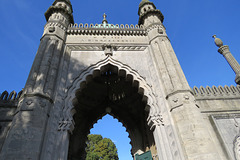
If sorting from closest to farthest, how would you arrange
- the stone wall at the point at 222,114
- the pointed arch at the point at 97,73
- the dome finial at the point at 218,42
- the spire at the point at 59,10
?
the stone wall at the point at 222,114, the pointed arch at the point at 97,73, the spire at the point at 59,10, the dome finial at the point at 218,42

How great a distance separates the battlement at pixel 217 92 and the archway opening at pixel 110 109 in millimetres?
3994

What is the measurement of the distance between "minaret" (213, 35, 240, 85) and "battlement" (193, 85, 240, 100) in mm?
1587

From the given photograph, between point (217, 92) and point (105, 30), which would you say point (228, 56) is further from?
point (105, 30)

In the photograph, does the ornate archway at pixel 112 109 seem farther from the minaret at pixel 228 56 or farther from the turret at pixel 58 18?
the minaret at pixel 228 56

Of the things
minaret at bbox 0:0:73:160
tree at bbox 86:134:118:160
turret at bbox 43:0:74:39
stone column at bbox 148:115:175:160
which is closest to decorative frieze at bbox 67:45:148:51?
minaret at bbox 0:0:73:160

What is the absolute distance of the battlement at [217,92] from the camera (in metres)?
8.50

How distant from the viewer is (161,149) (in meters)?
6.44

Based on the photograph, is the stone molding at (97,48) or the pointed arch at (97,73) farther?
the stone molding at (97,48)

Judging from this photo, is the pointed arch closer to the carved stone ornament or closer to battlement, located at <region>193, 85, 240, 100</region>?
battlement, located at <region>193, 85, 240, 100</region>

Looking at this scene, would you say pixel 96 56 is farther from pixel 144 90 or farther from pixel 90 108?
pixel 90 108

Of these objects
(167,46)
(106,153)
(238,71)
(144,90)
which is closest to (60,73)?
(144,90)

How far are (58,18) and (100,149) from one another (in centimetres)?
2310

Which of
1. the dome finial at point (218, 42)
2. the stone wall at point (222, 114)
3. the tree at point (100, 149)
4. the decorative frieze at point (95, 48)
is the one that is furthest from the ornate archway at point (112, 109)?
the tree at point (100, 149)

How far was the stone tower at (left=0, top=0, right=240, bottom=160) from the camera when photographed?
599 cm
